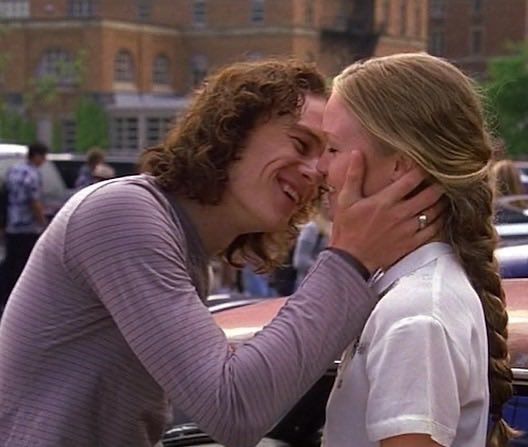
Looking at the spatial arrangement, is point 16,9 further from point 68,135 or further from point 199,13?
point 68,135

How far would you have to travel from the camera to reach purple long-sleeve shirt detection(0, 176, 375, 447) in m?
2.07

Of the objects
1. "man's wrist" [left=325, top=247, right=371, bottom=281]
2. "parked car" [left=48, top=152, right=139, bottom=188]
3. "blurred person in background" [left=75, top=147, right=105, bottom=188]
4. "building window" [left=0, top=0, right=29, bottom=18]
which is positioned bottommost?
"building window" [left=0, top=0, right=29, bottom=18]

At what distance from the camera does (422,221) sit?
202cm

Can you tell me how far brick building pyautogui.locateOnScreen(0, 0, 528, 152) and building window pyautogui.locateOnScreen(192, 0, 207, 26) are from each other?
80mm

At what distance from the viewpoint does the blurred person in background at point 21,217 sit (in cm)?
1252

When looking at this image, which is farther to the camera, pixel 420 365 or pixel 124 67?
pixel 124 67

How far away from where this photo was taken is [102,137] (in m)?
62.9

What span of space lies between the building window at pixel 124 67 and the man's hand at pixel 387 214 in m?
63.6

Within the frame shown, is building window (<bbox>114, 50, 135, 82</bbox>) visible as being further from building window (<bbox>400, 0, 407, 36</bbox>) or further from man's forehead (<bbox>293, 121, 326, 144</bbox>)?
man's forehead (<bbox>293, 121, 326, 144</bbox>)

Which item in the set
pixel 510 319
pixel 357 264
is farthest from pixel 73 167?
pixel 357 264

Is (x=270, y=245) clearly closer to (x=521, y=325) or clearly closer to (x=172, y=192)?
(x=172, y=192)

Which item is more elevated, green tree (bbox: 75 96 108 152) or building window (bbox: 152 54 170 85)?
building window (bbox: 152 54 170 85)

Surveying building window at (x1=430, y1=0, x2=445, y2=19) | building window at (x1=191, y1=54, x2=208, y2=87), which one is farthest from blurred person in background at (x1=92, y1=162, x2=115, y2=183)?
building window at (x1=430, y1=0, x2=445, y2=19)

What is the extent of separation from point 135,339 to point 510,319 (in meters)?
0.86
